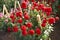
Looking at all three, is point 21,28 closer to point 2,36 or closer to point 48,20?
point 48,20

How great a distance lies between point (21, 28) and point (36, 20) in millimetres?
337

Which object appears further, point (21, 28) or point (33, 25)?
point (33, 25)

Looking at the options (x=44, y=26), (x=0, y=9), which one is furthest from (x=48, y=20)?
(x=0, y=9)

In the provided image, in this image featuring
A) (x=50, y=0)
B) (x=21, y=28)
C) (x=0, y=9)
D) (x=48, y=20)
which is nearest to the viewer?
(x=21, y=28)

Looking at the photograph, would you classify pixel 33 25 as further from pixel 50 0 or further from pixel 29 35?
pixel 50 0

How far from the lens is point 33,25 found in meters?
3.36

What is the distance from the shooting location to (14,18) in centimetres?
340

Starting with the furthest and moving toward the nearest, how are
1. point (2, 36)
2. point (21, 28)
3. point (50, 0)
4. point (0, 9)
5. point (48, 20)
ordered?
point (50, 0) < point (0, 9) < point (2, 36) < point (48, 20) < point (21, 28)

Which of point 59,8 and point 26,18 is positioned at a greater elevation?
point 26,18

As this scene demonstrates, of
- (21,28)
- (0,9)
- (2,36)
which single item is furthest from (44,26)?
(0,9)

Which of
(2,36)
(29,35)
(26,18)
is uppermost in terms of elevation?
(26,18)

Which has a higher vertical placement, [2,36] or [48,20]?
[48,20]

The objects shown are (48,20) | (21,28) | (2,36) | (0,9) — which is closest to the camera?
(21,28)

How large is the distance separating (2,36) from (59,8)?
1.81 m
